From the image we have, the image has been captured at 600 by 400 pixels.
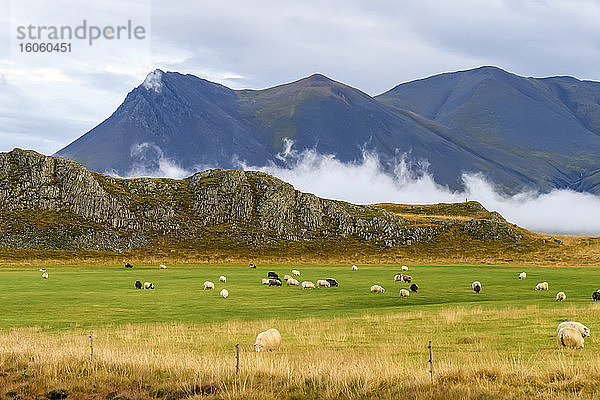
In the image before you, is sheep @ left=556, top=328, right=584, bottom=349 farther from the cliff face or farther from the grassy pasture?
the cliff face

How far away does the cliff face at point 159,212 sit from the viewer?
156m

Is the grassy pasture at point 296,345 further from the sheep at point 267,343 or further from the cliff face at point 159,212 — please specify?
the cliff face at point 159,212

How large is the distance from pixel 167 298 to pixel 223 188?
136 meters

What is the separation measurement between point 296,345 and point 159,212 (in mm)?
151852

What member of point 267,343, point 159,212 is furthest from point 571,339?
point 159,212

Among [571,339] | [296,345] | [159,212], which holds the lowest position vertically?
[296,345]

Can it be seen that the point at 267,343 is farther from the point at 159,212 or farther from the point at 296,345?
the point at 159,212

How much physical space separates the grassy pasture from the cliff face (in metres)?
102

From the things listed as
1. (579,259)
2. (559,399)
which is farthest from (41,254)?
(559,399)

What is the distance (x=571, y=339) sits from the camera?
26062 mm

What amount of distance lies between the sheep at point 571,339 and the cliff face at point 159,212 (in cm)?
13620

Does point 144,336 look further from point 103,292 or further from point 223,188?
point 223,188

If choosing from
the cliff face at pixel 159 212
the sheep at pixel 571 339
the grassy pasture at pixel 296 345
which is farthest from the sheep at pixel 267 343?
the cliff face at pixel 159 212

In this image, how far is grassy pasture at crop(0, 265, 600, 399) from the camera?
18250 millimetres
